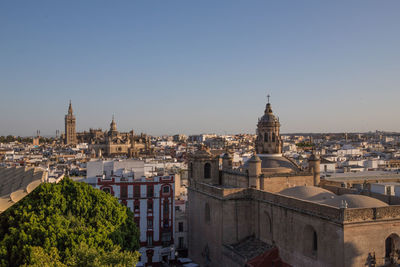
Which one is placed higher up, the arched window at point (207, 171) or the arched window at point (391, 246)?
the arched window at point (207, 171)

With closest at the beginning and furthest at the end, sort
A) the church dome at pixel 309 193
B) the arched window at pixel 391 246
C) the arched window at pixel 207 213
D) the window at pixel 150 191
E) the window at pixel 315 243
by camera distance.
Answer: the arched window at pixel 391 246, the window at pixel 315 243, the church dome at pixel 309 193, the arched window at pixel 207 213, the window at pixel 150 191

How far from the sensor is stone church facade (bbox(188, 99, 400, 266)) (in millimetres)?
18516

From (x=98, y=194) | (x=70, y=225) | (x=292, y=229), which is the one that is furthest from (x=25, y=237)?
(x=292, y=229)

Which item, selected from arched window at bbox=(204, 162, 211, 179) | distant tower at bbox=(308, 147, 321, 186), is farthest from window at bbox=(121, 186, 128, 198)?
distant tower at bbox=(308, 147, 321, 186)

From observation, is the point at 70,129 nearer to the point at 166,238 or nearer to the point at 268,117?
the point at 166,238

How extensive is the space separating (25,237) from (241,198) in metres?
13.4

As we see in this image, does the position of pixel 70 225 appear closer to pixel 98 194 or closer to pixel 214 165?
pixel 98 194

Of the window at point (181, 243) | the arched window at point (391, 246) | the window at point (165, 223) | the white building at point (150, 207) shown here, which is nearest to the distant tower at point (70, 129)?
the white building at point (150, 207)

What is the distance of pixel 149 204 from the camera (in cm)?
3291

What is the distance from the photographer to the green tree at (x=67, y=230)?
52.3ft

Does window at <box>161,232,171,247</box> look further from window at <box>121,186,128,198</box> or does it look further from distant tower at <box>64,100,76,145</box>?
distant tower at <box>64,100,76,145</box>

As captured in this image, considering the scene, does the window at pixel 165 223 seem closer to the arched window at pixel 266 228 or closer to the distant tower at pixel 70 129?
the arched window at pixel 266 228

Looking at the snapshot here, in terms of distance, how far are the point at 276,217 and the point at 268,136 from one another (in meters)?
8.16

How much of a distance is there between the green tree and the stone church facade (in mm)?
6392
